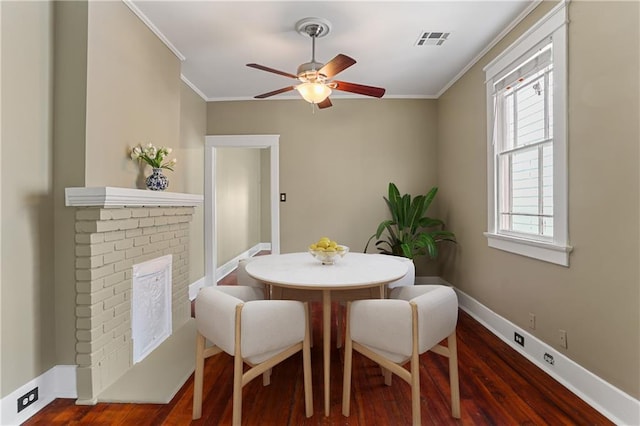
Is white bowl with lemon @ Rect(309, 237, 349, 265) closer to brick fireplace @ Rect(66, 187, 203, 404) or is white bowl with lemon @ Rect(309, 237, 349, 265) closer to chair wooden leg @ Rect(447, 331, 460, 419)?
chair wooden leg @ Rect(447, 331, 460, 419)

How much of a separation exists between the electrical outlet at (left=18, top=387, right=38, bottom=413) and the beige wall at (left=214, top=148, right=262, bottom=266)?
9.35ft

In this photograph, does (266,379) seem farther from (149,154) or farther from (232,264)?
(232,264)

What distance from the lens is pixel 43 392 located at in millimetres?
1921

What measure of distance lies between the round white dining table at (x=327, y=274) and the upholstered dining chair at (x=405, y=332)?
0.13 m

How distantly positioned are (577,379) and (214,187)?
4.07 meters

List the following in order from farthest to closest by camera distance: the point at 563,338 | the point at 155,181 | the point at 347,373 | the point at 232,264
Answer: the point at 232,264 → the point at 155,181 → the point at 563,338 → the point at 347,373

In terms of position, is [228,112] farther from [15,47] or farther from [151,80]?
[15,47]

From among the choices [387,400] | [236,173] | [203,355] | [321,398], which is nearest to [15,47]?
[203,355]

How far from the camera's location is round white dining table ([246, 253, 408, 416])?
5.98ft

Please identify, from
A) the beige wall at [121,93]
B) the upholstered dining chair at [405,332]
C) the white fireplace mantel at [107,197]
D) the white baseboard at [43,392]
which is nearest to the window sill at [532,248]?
the upholstered dining chair at [405,332]

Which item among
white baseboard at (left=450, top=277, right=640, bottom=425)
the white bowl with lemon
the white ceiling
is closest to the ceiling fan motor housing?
the white ceiling

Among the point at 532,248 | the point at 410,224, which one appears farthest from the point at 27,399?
the point at 410,224

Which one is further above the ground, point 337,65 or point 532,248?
point 337,65

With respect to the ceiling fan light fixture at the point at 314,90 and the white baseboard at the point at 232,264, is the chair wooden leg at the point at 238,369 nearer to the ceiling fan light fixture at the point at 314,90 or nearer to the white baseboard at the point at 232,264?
the ceiling fan light fixture at the point at 314,90
